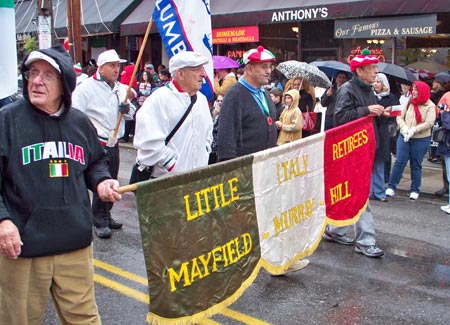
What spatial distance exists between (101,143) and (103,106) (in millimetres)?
2191

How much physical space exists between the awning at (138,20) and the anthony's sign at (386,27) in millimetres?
7211

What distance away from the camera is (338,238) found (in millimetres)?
6262

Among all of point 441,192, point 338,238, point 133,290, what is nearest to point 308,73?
point 441,192

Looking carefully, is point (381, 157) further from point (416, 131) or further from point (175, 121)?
point (175, 121)

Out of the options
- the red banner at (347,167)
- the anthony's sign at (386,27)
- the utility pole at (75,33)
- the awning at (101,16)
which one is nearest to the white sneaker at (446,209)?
the red banner at (347,167)

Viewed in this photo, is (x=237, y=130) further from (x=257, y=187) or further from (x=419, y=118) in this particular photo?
(x=419, y=118)

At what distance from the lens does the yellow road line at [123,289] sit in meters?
4.68

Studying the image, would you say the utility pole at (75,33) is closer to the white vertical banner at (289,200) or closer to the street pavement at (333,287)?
the street pavement at (333,287)

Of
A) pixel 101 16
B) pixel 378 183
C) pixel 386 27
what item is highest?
pixel 101 16

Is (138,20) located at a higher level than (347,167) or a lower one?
higher

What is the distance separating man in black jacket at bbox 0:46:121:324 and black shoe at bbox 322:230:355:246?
145 inches

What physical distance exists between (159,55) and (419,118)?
13.7 m

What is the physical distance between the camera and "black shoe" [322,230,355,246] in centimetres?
620

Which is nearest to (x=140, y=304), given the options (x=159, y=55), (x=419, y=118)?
(x=419, y=118)
